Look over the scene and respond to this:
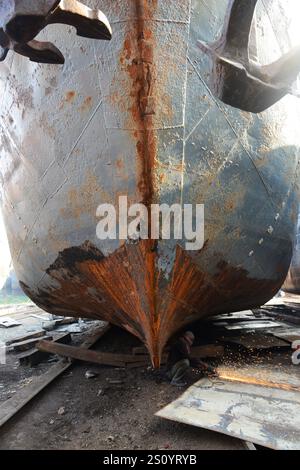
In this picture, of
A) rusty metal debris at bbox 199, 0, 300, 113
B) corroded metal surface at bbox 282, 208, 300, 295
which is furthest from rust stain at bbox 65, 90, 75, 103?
corroded metal surface at bbox 282, 208, 300, 295

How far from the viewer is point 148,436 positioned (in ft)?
5.71

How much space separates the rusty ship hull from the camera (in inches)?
70.1

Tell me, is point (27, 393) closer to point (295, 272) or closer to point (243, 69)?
point (243, 69)

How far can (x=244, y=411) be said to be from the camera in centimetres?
177

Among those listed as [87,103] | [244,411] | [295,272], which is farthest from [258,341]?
[295,272]

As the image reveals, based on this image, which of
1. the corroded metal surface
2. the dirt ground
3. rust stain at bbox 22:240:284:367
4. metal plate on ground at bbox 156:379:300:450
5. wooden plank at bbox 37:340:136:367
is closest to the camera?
metal plate on ground at bbox 156:379:300:450

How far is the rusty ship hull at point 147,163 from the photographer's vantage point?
1.78 metres

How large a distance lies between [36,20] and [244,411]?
1.95 m

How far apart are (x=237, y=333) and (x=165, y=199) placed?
2.34 m

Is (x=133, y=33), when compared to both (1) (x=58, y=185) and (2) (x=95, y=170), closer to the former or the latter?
(2) (x=95, y=170)

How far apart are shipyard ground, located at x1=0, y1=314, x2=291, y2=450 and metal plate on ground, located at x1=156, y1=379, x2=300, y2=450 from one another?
79mm

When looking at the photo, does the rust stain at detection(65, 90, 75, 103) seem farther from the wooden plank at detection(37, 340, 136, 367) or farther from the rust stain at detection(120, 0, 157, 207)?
the wooden plank at detection(37, 340, 136, 367)

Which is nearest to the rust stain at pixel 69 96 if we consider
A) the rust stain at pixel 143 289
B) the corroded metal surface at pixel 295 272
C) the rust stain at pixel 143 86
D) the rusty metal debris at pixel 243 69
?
the rust stain at pixel 143 86

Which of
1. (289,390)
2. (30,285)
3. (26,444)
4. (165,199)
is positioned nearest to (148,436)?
(26,444)
